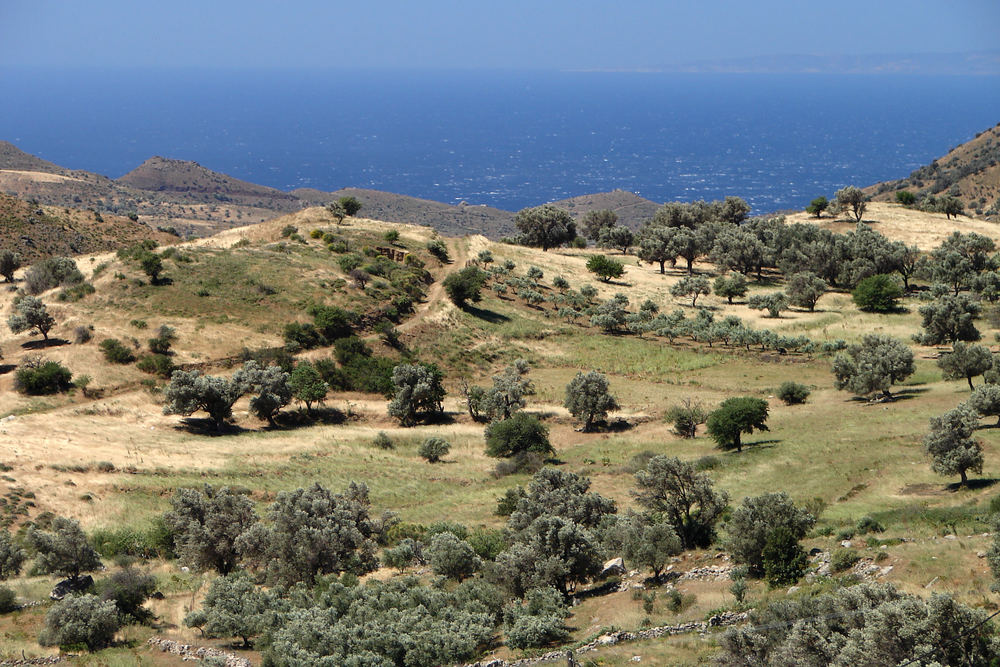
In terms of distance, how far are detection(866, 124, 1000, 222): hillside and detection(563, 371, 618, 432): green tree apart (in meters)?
104

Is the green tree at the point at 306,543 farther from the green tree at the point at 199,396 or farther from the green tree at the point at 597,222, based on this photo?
the green tree at the point at 597,222

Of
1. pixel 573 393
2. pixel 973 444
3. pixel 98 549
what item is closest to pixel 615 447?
pixel 573 393

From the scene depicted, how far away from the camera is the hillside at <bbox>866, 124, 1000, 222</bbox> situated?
146m

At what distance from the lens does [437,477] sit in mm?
43750

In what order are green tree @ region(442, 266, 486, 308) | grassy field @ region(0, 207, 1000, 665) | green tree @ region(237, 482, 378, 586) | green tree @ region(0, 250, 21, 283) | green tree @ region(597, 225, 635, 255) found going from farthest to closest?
green tree @ region(597, 225, 635, 255), green tree @ region(442, 266, 486, 308), green tree @ region(0, 250, 21, 283), green tree @ region(237, 482, 378, 586), grassy field @ region(0, 207, 1000, 665)

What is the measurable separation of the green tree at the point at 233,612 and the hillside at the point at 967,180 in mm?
133528

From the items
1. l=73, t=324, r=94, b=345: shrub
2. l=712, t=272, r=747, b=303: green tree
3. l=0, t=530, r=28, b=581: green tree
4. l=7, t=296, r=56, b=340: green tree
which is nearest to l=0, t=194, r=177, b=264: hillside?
l=7, t=296, r=56, b=340: green tree

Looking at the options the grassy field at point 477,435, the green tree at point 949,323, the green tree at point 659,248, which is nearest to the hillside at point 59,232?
the grassy field at point 477,435

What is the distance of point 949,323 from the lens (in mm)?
61406

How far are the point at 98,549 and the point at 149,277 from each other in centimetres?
3971

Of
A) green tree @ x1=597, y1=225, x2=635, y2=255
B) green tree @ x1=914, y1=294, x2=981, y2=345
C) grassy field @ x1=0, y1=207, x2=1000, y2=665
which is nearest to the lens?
grassy field @ x1=0, y1=207, x2=1000, y2=665

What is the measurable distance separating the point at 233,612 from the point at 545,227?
90296 mm

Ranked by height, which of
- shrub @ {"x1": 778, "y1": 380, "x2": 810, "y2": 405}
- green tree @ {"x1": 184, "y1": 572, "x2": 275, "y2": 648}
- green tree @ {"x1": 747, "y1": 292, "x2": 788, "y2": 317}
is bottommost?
shrub @ {"x1": 778, "y1": 380, "x2": 810, "y2": 405}

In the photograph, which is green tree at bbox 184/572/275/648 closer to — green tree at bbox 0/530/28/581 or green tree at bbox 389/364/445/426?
green tree at bbox 0/530/28/581
